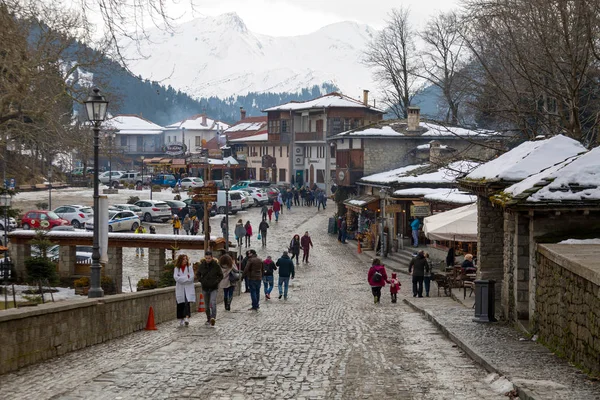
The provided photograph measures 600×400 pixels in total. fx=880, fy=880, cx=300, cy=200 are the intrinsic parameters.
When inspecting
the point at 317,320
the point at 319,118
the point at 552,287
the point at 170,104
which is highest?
the point at 170,104

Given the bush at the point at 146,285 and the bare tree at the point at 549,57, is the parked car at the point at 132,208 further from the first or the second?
the bare tree at the point at 549,57

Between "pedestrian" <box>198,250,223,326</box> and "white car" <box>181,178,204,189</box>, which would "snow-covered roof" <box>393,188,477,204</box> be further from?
"white car" <box>181,178,204,189</box>

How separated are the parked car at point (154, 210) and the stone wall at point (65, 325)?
3573 centimetres

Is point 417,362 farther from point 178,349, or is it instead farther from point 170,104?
point 170,104

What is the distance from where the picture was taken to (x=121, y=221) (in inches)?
1831

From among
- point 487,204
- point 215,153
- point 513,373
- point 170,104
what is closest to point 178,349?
point 513,373

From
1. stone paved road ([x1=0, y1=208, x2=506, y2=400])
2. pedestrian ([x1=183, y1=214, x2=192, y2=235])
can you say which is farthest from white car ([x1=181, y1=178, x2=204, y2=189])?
stone paved road ([x1=0, y1=208, x2=506, y2=400])

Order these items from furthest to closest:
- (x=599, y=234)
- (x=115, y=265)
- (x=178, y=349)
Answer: (x=115, y=265) < (x=599, y=234) < (x=178, y=349)

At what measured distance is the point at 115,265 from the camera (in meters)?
32.2

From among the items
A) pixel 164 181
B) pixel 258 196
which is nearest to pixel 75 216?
pixel 258 196

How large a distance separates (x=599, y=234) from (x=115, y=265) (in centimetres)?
2186

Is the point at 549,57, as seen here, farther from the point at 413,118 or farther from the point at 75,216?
the point at 413,118

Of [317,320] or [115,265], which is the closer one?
[317,320]

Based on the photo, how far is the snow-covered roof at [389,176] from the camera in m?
45.6
